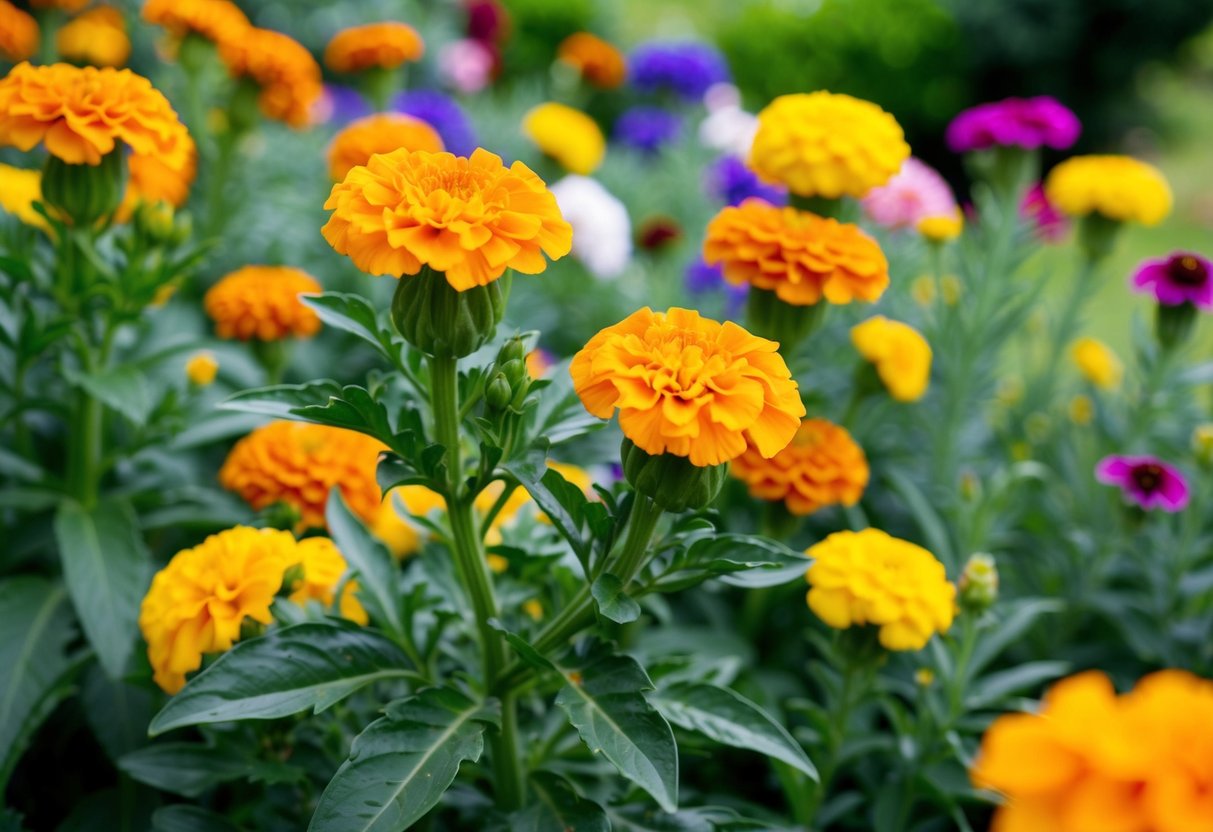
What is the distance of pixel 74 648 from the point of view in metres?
1.54

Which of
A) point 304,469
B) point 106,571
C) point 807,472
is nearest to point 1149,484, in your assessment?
point 807,472

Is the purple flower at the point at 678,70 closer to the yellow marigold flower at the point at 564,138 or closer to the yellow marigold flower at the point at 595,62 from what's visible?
the yellow marigold flower at the point at 595,62

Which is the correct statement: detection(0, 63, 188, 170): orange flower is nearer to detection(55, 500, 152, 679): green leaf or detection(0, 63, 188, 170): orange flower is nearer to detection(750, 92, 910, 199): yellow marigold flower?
detection(55, 500, 152, 679): green leaf

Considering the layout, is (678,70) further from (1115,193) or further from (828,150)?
(828,150)

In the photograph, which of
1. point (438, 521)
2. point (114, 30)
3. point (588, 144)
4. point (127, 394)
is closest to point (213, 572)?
point (438, 521)

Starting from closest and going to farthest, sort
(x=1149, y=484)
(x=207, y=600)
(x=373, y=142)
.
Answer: (x=207, y=600) → (x=1149, y=484) → (x=373, y=142)

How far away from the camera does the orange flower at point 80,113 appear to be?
3.84ft

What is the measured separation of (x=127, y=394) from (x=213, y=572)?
418 mm

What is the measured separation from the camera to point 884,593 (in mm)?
1169

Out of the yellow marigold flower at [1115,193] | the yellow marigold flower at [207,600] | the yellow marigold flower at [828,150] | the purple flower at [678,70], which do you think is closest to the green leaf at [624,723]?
the yellow marigold flower at [207,600]

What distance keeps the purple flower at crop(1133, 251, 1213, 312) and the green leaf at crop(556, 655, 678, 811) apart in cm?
118

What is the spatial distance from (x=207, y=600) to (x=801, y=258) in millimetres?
769

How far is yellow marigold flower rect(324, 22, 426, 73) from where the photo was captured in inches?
102

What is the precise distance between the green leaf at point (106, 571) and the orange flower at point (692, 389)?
0.77m
